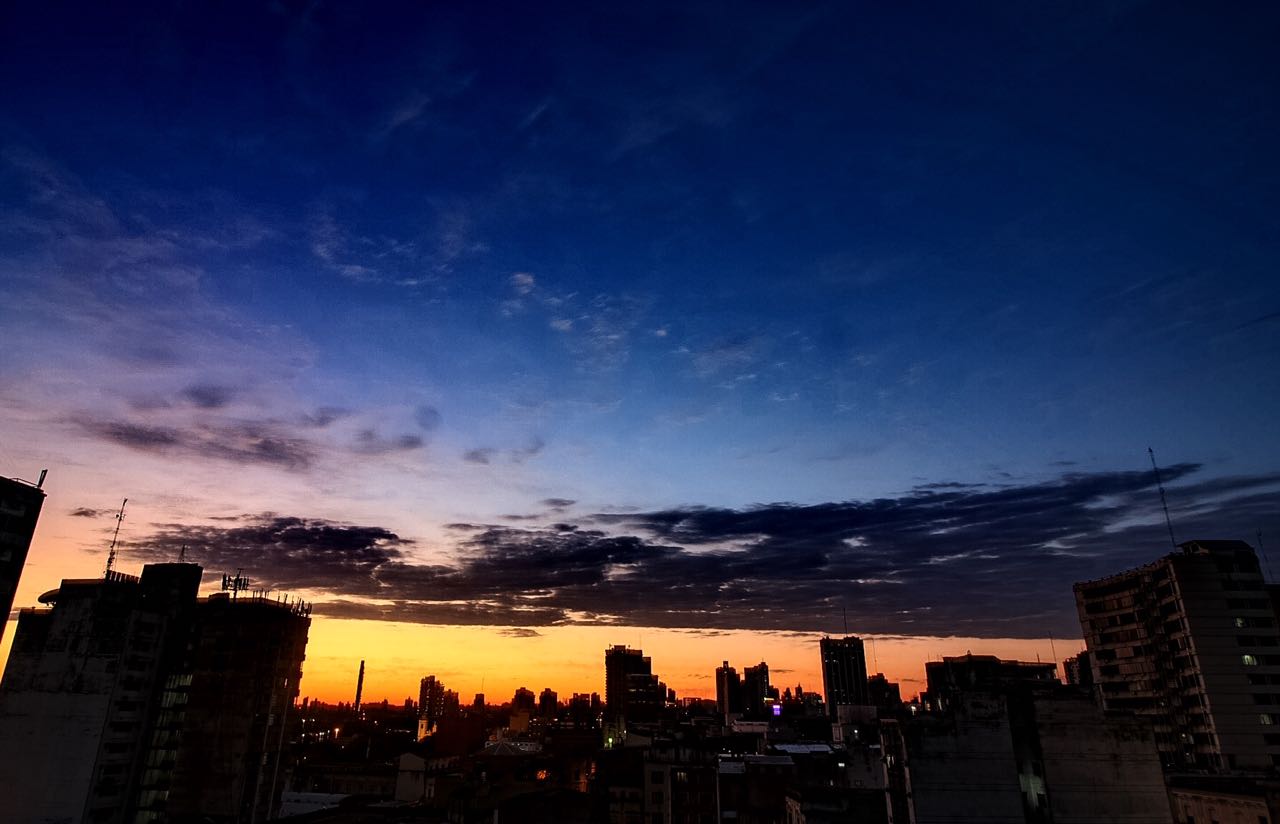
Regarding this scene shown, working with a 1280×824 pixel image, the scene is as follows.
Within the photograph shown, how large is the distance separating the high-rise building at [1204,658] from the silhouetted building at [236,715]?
394ft

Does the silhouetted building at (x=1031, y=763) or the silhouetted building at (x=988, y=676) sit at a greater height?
the silhouetted building at (x=988, y=676)

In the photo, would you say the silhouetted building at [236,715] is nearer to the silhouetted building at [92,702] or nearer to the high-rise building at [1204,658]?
the silhouetted building at [92,702]

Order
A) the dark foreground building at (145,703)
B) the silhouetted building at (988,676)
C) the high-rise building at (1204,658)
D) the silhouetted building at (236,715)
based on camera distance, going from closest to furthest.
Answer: the silhouetted building at (988,676) < the dark foreground building at (145,703) < the high-rise building at (1204,658) < the silhouetted building at (236,715)


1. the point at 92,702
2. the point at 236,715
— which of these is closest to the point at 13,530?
the point at 92,702

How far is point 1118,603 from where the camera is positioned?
121625 mm

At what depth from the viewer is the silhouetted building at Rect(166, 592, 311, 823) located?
335ft

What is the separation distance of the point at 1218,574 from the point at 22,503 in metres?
170

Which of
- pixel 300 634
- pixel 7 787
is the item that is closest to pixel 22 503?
pixel 7 787

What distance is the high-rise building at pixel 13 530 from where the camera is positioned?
8606cm

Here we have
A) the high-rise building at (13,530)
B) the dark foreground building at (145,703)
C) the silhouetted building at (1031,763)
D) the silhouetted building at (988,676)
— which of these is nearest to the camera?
the silhouetted building at (1031,763)

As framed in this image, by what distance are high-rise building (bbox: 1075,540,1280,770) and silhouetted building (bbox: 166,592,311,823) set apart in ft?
394

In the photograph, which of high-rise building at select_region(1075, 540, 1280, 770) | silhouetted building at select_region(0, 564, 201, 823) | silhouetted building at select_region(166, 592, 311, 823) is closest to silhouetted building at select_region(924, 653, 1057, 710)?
high-rise building at select_region(1075, 540, 1280, 770)

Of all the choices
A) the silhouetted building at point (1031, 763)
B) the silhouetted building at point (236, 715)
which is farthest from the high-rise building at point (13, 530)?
the silhouetted building at point (1031, 763)

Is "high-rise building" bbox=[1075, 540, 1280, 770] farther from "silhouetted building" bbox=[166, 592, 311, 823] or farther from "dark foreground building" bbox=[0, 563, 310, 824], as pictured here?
"dark foreground building" bbox=[0, 563, 310, 824]
